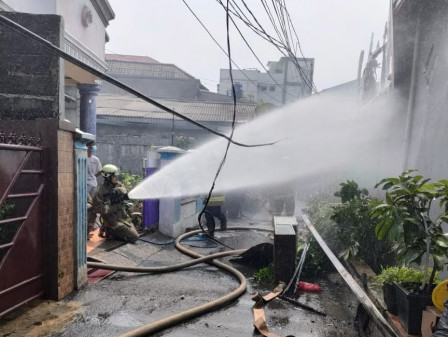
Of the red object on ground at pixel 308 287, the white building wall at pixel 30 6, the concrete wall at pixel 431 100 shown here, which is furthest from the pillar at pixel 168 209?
the concrete wall at pixel 431 100

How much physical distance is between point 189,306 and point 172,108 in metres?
20.5

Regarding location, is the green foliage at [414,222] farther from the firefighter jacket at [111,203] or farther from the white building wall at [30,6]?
the white building wall at [30,6]

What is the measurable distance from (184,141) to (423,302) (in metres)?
17.7

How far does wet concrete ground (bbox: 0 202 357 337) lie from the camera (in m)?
4.23

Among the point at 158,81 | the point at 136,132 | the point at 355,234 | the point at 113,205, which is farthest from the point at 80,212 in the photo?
the point at 158,81

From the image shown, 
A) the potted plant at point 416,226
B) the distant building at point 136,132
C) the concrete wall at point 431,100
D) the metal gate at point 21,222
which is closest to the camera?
the potted plant at point 416,226

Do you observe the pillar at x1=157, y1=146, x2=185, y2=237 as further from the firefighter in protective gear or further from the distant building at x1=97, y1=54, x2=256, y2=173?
the distant building at x1=97, y1=54, x2=256, y2=173

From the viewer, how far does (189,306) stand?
4949mm

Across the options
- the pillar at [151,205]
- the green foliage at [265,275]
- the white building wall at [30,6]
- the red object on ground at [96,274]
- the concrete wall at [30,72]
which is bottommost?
the red object on ground at [96,274]

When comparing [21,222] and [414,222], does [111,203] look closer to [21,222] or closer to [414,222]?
[21,222]

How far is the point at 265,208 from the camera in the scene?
17.3 meters

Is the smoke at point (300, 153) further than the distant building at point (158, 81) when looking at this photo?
No

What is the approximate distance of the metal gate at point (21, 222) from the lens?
4117 mm

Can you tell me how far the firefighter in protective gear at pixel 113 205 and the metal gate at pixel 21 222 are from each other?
9.84 feet
